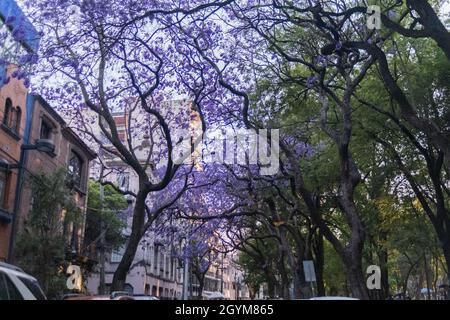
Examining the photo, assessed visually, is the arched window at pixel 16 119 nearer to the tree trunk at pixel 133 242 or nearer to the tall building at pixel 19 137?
the tall building at pixel 19 137

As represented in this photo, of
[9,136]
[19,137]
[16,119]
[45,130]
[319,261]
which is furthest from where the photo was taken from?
[319,261]

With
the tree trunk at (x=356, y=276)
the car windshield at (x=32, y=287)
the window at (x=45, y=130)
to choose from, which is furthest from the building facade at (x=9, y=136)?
the car windshield at (x=32, y=287)

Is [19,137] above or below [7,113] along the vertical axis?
below

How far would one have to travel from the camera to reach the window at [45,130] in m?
25.9

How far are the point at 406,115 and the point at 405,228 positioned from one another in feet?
60.7

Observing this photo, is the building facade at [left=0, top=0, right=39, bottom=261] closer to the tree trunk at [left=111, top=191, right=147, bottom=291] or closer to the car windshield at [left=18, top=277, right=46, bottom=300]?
the tree trunk at [left=111, top=191, right=147, bottom=291]

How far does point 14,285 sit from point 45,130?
22245mm

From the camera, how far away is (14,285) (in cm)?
531

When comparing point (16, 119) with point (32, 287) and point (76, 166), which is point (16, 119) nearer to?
point (76, 166)

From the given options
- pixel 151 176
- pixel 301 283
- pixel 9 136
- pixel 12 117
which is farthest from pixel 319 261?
pixel 12 117

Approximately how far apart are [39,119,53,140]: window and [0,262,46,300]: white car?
20.9 meters

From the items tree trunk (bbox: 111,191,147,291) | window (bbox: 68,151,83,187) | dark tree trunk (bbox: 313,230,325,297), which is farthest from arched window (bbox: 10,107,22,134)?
dark tree trunk (bbox: 313,230,325,297)

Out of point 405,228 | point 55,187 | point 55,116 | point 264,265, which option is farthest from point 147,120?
point 264,265

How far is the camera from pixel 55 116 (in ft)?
87.7
